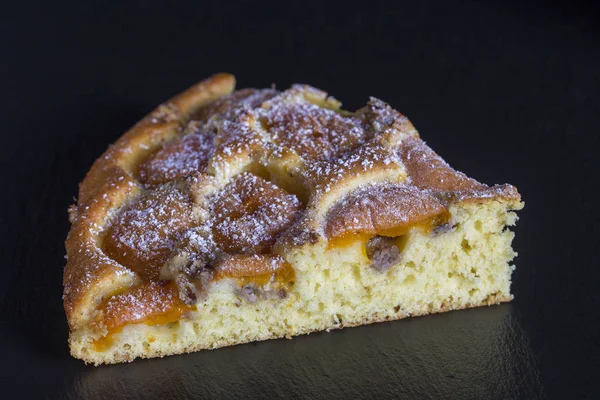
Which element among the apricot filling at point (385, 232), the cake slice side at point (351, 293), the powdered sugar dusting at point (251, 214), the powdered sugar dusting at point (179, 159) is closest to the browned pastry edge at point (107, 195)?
the powdered sugar dusting at point (179, 159)

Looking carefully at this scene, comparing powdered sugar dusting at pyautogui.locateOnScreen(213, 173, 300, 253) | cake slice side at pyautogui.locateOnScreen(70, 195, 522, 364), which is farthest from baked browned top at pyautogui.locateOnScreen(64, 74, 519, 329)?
cake slice side at pyautogui.locateOnScreen(70, 195, 522, 364)

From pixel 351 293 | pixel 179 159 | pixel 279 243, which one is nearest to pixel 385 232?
pixel 351 293

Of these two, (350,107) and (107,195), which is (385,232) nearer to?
(107,195)

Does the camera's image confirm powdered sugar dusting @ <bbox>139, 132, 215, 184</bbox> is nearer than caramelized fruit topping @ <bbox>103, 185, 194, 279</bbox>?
No

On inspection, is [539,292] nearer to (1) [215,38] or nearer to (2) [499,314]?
(2) [499,314]

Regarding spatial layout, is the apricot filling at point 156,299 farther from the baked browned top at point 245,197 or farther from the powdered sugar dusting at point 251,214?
the powdered sugar dusting at point 251,214

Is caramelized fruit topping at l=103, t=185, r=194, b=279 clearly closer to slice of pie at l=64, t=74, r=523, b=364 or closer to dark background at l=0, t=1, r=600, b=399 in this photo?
slice of pie at l=64, t=74, r=523, b=364
